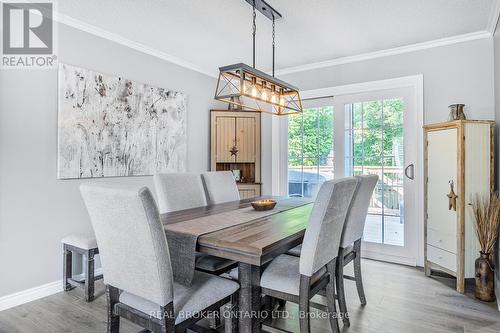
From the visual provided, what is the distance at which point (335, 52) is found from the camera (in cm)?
373

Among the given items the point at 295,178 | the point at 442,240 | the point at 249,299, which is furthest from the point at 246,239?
the point at 295,178

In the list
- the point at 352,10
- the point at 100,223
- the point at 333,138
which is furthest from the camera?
the point at 333,138

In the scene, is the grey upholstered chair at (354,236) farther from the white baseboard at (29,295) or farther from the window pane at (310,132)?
the white baseboard at (29,295)

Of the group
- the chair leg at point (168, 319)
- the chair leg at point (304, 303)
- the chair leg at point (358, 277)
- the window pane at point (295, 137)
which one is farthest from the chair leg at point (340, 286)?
the window pane at point (295, 137)

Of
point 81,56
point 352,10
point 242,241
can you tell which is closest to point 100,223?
point 242,241

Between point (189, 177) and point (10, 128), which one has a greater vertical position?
point (10, 128)

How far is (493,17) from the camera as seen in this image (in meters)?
2.81

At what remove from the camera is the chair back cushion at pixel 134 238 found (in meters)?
1.35

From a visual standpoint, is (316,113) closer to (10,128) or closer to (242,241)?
(242,241)

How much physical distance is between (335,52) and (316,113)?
0.82 metres

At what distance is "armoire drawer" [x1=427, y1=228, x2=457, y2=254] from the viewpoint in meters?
2.88

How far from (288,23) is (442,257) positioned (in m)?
2.66

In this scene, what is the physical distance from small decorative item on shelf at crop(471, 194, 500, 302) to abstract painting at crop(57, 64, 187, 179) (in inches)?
125

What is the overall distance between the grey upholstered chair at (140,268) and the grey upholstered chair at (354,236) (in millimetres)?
924
